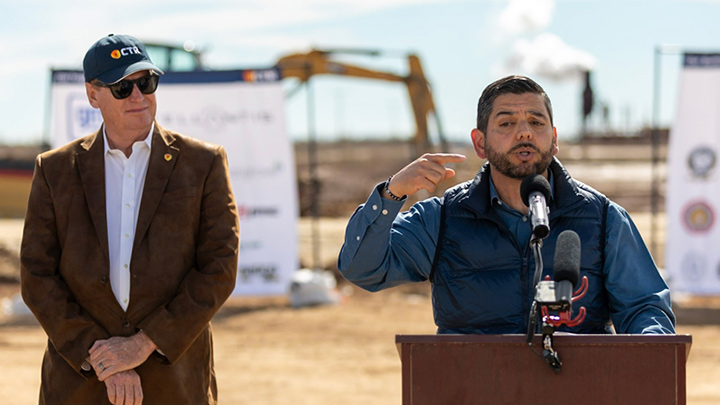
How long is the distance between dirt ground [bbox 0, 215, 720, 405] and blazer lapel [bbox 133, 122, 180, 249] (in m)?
4.43

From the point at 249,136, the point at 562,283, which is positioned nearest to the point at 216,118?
the point at 249,136

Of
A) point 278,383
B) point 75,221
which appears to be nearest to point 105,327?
point 75,221

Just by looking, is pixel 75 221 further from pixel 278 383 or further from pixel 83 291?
pixel 278 383

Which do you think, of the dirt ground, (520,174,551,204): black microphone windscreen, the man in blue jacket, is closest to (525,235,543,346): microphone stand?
(520,174,551,204): black microphone windscreen

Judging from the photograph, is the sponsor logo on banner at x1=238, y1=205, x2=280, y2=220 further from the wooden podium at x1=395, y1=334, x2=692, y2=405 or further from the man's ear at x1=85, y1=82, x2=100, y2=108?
the wooden podium at x1=395, y1=334, x2=692, y2=405

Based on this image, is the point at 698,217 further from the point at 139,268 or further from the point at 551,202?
the point at 139,268

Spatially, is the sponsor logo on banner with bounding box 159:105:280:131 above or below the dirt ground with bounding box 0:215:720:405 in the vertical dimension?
above

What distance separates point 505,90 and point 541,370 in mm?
1008

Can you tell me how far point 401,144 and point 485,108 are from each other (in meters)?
62.2

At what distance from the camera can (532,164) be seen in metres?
3.05

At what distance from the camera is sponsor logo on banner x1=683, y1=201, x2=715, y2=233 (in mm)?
11539

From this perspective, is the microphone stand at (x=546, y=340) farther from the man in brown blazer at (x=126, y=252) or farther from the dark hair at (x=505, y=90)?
the man in brown blazer at (x=126, y=252)

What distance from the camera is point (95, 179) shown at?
12.0 ft

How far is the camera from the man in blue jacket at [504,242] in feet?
9.88
